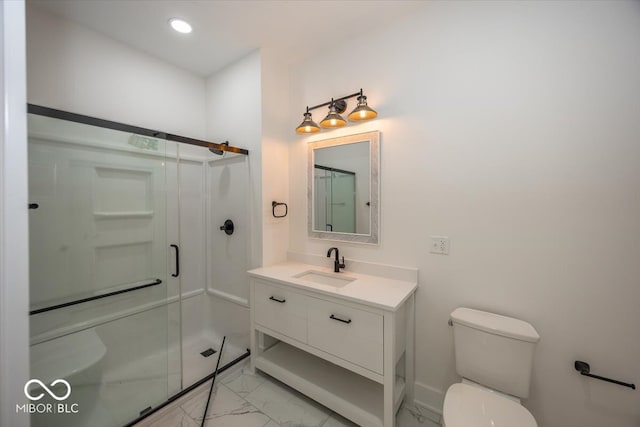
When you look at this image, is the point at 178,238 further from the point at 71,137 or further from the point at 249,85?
the point at 249,85

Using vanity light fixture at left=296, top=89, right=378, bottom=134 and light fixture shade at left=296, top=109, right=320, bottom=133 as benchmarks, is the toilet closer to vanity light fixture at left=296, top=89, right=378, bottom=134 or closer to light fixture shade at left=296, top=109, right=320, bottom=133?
vanity light fixture at left=296, top=89, right=378, bottom=134

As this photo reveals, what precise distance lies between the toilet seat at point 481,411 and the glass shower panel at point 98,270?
5.99 ft

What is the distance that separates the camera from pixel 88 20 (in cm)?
176

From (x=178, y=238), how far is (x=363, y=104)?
1.98 metres

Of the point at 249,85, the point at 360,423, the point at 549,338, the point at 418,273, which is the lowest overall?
the point at 360,423

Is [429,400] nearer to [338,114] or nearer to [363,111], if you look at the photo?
[363,111]

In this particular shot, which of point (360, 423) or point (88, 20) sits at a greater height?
point (88, 20)

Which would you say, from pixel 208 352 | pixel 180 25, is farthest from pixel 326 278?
pixel 180 25

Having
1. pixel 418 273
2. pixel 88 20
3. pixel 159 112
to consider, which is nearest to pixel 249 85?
pixel 159 112

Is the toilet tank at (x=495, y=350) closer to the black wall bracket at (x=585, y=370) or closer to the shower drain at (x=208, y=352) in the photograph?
the black wall bracket at (x=585, y=370)

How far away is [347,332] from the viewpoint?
1473 millimetres

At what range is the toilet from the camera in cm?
109

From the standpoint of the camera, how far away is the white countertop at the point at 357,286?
1400 mm

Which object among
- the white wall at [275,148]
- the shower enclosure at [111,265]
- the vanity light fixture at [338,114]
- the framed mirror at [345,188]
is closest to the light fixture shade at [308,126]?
the vanity light fixture at [338,114]
